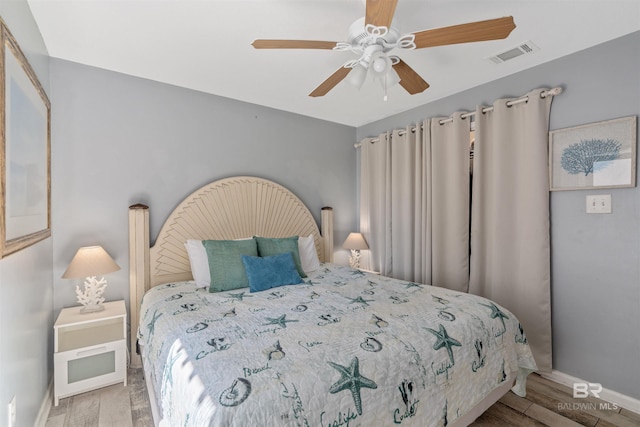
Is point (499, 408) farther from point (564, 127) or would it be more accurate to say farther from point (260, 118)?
point (260, 118)

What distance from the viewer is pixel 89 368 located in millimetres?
2076

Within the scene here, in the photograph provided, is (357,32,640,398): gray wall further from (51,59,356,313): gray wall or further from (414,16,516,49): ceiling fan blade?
(51,59,356,313): gray wall

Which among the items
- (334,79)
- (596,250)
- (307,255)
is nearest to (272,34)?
(334,79)

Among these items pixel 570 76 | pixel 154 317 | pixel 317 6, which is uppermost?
pixel 317 6

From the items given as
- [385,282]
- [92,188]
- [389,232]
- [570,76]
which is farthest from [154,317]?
[570,76]

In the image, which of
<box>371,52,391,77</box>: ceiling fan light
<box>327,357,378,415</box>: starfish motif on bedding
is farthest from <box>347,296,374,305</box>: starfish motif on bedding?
<box>371,52,391,77</box>: ceiling fan light

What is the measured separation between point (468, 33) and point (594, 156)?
1.50 m

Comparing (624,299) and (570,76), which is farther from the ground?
(570,76)

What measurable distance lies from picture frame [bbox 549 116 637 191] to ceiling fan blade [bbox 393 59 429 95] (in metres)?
1.18

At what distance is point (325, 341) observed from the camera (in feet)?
4.56

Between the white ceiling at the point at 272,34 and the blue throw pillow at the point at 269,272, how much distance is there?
5.18 ft

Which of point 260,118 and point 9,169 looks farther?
point 260,118

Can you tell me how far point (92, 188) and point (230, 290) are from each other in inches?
55.4

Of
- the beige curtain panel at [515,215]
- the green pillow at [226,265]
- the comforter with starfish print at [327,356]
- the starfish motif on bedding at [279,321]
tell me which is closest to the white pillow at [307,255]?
the green pillow at [226,265]
